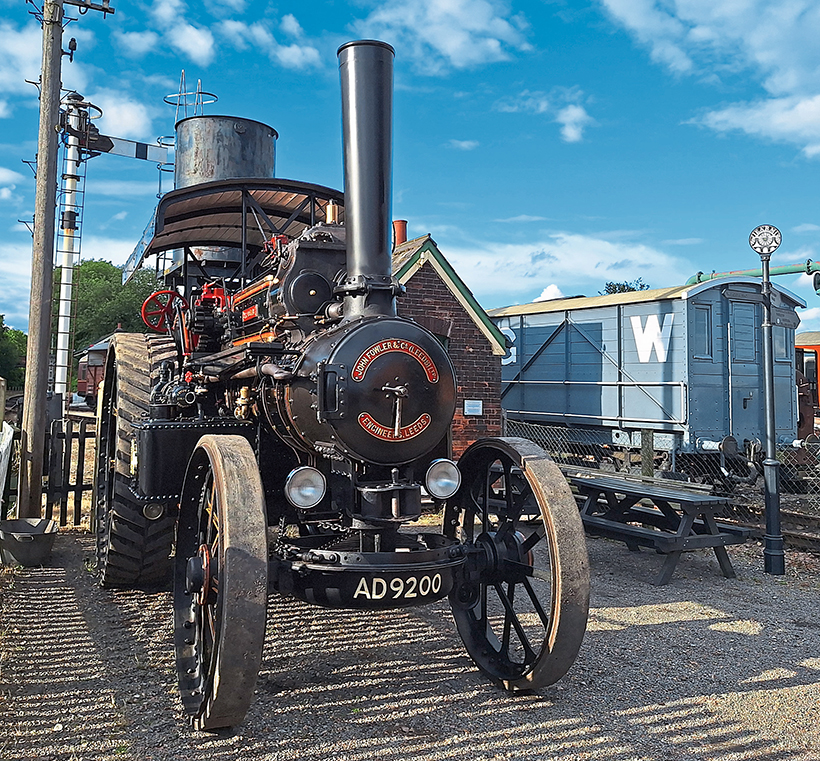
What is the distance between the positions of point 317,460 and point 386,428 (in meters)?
0.70

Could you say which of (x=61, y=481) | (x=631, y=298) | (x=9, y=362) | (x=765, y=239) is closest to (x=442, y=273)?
(x=631, y=298)

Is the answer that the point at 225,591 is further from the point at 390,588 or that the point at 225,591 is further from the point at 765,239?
the point at 765,239

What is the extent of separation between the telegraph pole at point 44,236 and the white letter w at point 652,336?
8.28m

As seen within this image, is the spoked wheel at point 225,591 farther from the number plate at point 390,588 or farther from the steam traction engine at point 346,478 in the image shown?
the number plate at point 390,588

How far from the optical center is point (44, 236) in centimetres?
766

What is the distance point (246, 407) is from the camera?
4.42m

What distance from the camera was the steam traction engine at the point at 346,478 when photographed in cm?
311

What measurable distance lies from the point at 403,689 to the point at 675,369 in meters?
8.32

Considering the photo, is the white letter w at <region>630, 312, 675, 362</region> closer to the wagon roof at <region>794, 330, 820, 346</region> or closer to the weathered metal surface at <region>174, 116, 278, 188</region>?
the weathered metal surface at <region>174, 116, 278, 188</region>

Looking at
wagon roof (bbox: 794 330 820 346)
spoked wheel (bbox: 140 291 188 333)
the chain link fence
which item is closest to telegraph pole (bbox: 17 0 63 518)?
spoked wheel (bbox: 140 291 188 333)

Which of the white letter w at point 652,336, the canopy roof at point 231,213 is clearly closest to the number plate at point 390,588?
the canopy roof at point 231,213

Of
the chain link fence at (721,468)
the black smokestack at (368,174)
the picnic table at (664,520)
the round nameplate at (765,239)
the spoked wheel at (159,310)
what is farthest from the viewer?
the chain link fence at (721,468)

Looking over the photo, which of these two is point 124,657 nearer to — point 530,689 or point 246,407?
point 246,407

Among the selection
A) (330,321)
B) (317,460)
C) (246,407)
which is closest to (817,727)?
(317,460)
